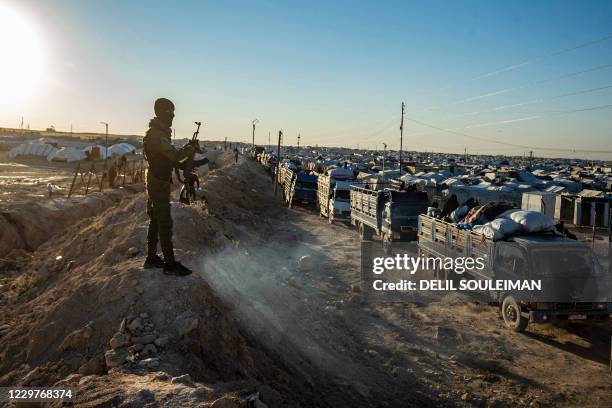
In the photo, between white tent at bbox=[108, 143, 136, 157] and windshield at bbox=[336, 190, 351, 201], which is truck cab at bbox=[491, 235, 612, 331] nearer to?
windshield at bbox=[336, 190, 351, 201]

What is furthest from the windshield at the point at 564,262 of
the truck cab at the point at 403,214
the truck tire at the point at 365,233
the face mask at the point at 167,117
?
the truck tire at the point at 365,233

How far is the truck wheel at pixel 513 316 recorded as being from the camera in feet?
30.4

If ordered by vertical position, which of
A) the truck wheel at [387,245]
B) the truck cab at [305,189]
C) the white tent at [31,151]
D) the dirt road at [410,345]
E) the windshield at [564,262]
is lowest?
the dirt road at [410,345]

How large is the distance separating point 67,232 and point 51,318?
10387 mm

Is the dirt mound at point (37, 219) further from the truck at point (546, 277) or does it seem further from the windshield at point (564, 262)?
the windshield at point (564, 262)

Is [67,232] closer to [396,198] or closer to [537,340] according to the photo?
[396,198]

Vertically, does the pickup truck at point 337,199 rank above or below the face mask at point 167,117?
below

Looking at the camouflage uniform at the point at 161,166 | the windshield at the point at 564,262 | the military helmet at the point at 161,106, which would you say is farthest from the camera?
the windshield at the point at 564,262

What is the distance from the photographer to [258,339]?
24.0 feet

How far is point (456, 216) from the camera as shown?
13.1 metres

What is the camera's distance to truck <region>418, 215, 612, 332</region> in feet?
29.0

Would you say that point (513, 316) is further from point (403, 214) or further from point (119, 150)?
point (119, 150)

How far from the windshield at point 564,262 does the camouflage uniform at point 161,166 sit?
7.54 m

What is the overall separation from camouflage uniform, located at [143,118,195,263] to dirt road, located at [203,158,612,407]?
8.39ft
